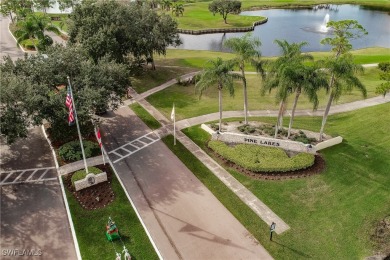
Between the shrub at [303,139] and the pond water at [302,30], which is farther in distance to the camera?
the pond water at [302,30]

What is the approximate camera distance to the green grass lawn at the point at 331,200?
2320 centimetres

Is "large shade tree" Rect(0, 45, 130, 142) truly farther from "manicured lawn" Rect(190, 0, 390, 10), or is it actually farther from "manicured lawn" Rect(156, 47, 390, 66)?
"manicured lawn" Rect(190, 0, 390, 10)

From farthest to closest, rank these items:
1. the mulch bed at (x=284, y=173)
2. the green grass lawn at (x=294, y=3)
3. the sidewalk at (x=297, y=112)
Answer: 1. the green grass lawn at (x=294, y=3)
2. the sidewalk at (x=297, y=112)
3. the mulch bed at (x=284, y=173)

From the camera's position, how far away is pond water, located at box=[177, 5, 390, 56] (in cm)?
8069

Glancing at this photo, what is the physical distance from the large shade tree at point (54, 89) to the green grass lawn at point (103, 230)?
6567mm

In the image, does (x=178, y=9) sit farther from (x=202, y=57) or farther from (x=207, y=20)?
(x=202, y=57)

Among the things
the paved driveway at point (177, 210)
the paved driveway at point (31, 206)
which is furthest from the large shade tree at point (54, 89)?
the paved driveway at point (177, 210)

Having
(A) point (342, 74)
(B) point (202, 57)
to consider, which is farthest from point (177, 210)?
(B) point (202, 57)

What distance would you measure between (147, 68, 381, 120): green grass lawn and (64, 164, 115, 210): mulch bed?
1472 centimetres

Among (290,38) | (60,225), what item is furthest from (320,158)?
(290,38)

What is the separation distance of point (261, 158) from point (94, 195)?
15.4m

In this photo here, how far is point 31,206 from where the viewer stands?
2619cm

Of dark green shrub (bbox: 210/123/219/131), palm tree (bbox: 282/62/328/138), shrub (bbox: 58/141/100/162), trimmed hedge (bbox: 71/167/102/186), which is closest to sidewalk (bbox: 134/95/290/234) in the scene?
dark green shrub (bbox: 210/123/219/131)

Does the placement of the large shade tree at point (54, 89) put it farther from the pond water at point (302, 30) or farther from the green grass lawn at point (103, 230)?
the pond water at point (302, 30)
